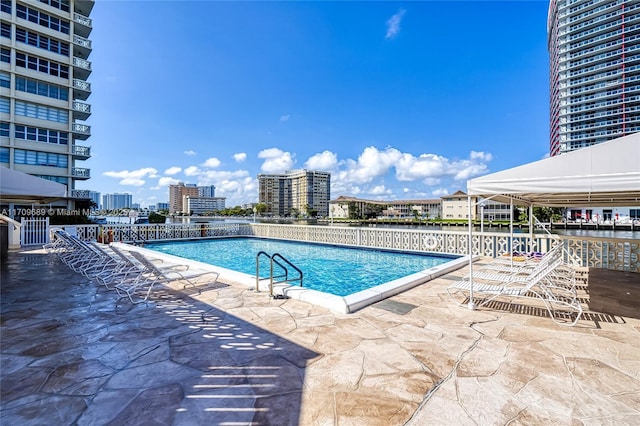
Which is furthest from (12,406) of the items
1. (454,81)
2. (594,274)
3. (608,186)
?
(454,81)

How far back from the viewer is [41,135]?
83.2 feet

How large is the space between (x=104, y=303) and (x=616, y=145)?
299 inches

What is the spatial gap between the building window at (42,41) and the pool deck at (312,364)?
32.2 meters

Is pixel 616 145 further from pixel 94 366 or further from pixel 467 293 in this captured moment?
pixel 94 366

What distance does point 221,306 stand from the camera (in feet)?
15.0

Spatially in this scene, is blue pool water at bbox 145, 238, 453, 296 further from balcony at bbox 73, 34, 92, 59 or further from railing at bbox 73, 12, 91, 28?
railing at bbox 73, 12, 91, 28

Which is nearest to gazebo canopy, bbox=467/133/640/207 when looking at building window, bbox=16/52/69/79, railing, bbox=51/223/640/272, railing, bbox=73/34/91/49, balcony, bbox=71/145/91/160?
railing, bbox=51/223/640/272

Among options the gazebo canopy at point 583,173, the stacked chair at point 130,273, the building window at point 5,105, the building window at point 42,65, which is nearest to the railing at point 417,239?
the gazebo canopy at point 583,173

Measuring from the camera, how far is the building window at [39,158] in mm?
24172

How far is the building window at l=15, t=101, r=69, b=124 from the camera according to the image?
2412 centimetres

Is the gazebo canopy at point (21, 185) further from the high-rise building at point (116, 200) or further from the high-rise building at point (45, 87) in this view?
the high-rise building at point (116, 200)

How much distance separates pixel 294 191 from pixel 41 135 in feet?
347

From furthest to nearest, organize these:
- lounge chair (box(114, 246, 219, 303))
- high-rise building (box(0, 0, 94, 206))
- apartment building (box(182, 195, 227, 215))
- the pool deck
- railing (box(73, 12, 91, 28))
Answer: apartment building (box(182, 195, 227, 215)) < railing (box(73, 12, 91, 28)) < high-rise building (box(0, 0, 94, 206)) < lounge chair (box(114, 246, 219, 303)) < the pool deck

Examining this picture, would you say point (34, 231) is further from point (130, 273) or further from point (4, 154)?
point (4, 154)
